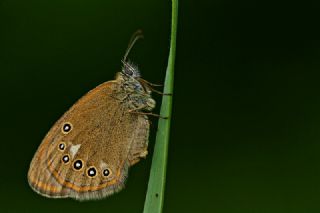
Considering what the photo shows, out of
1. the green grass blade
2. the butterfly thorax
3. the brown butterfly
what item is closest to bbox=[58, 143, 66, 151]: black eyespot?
the brown butterfly

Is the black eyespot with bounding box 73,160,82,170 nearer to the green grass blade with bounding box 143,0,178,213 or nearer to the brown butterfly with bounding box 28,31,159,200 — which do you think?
the brown butterfly with bounding box 28,31,159,200

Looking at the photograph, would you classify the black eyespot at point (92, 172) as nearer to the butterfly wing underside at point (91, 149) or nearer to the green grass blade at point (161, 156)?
the butterfly wing underside at point (91, 149)

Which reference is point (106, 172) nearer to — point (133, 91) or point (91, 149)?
point (91, 149)

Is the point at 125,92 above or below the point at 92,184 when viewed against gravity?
above

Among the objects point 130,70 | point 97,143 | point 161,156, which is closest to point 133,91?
point 130,70

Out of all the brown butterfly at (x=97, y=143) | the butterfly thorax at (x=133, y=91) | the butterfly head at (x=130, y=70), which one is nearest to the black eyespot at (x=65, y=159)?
the brown butterfly at (x=97, y=143)

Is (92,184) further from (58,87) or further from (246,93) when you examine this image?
(246,93)

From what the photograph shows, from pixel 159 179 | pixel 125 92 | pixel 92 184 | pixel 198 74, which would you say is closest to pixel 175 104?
pixel 198 74
